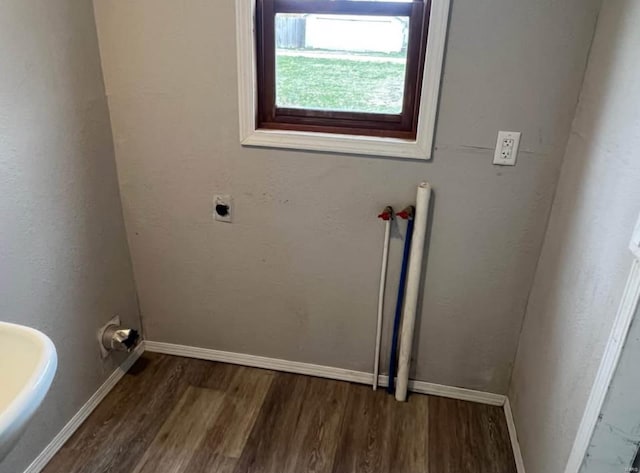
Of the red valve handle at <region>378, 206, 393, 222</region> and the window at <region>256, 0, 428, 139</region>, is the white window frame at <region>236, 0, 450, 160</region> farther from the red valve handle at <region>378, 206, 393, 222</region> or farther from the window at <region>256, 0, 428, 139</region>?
the red valve handle at <region>378, 206, 393, 222</region>

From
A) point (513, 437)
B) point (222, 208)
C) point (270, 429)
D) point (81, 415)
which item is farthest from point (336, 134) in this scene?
point (81, 415)

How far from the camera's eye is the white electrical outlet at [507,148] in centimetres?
157

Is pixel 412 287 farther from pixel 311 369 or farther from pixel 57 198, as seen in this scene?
pixel 57 198

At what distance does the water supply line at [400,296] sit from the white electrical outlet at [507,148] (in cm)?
34

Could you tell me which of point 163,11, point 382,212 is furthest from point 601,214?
point 163,11

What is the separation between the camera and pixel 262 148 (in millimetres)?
1762

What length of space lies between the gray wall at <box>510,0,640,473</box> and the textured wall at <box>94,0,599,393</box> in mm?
126

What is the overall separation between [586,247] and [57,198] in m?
1.66

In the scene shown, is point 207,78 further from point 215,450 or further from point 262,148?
point 215,450

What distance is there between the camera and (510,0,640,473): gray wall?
1116mm

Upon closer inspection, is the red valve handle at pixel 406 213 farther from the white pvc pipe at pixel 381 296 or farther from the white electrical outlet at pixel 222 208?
the white electrical outlet at pixel 222 208

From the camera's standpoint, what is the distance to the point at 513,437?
1.80 meters

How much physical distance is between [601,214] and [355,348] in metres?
1.15

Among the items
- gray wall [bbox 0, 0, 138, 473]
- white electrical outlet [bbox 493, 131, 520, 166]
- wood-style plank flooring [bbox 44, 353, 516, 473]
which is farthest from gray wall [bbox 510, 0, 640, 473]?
gray wall [bbox 0, 0, 138, 473]
